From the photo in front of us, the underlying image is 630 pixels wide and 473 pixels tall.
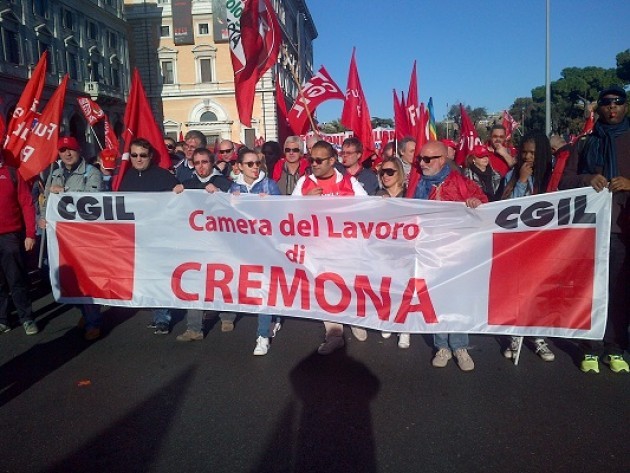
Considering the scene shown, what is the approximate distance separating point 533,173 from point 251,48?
13.1 ft

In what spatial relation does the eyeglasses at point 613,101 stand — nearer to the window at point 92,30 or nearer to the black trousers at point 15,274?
the black trousers at point 15,274

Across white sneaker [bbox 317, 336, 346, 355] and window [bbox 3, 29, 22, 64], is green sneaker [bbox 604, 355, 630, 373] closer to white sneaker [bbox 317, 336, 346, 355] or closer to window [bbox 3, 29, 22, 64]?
white sneaker [bbox 317, 336, 346, 355]

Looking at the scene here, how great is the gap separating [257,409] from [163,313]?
6.54 feet

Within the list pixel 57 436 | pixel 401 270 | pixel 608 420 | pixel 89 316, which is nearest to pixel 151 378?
pixel 57 436

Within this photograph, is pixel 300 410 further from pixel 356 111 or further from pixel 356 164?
pixel 356 111

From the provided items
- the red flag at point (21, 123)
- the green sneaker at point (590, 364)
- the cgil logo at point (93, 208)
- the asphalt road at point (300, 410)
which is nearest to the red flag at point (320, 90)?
the red flag at point (21, 123)

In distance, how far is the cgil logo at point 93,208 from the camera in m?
4.77

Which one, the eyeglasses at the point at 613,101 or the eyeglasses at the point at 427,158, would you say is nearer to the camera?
the eyeglasses at the point at 613,101

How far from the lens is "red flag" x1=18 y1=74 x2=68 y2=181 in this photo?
550 cm

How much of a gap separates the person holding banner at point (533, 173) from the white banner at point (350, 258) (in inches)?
20.8

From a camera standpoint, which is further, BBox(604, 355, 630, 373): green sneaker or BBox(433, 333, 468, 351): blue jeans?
BBox(433, 333, 468, 351): blue jeans

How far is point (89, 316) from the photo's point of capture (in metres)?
5.03

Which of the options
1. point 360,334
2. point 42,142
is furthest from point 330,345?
point 42,142

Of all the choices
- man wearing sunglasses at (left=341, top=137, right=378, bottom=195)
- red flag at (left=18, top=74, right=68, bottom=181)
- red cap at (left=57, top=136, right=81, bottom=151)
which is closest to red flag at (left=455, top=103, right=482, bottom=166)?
man wearing sunglasses at (left=341, top=137, right=378, bottom=195)
